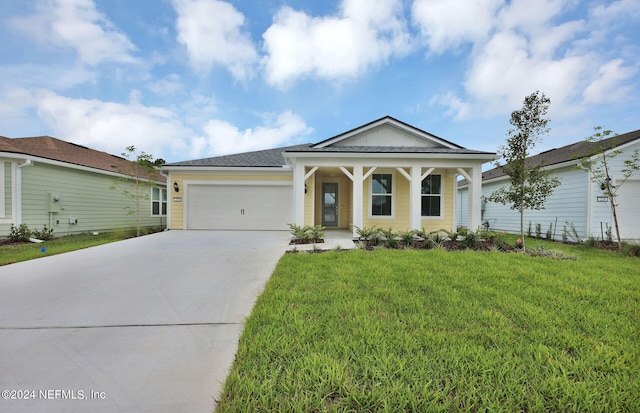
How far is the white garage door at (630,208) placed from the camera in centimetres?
929

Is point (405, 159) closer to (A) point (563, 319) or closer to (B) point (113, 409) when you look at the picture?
(A) point (563, 319)

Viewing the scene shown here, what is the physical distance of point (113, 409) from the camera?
→ 163 cm

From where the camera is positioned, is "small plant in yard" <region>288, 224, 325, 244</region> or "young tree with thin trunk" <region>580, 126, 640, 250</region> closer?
"small plant in yard" <region>288, 224, 325, 244</region>

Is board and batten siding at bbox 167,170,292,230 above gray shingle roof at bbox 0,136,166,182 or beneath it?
beneath

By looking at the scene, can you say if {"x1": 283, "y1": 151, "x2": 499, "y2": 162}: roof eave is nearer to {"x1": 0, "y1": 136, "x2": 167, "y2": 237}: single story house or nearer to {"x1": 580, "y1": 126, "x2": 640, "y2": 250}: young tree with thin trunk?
{"x1": 580, "y1": 126, "x2": 640, "y2": 250}: young tree with thin trunk

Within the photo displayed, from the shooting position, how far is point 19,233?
8578 millimetres

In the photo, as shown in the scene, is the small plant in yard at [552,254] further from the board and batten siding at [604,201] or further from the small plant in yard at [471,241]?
the board and batten siding at [604,201]

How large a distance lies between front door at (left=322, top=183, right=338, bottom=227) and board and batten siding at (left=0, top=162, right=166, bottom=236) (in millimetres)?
9358

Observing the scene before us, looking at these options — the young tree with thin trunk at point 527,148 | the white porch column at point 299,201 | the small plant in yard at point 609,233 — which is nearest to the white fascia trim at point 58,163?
the white porch column at point 299,201

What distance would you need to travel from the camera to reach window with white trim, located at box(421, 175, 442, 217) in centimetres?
1004

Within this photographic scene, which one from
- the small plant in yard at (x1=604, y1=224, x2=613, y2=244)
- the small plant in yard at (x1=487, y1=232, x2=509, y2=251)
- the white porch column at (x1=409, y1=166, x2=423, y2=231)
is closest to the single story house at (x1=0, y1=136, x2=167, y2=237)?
the white porch column at (x1=409, y1=166, x2=423, y2=231)

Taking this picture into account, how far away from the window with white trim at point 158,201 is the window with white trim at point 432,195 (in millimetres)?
13524

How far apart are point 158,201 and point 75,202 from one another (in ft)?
12.0

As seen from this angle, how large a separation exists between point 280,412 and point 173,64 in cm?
1348
